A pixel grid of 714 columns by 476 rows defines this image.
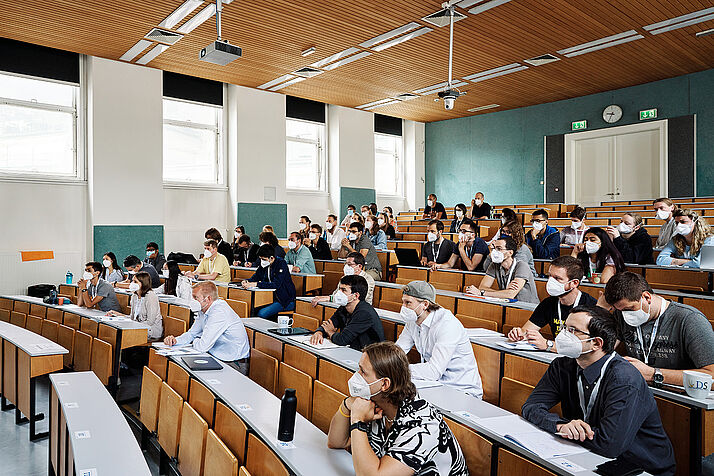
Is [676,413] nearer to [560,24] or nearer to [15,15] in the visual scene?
[560,24]

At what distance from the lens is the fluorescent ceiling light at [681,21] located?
7609mm

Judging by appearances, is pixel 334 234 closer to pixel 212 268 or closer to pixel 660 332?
pixel 212 268

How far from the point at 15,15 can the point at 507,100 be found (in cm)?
1013

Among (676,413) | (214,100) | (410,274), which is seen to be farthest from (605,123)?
(676,413)

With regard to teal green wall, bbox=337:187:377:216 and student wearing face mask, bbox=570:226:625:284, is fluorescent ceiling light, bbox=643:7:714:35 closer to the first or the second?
student wearing face mask, bbox=570:226:625:284

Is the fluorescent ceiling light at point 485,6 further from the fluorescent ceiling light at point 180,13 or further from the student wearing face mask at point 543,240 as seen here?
the fluorescent ceiling light at point 180,13

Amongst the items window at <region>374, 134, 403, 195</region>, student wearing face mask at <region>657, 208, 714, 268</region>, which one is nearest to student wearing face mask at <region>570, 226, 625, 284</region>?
student wearing face mask at <region>657, 208, 714, 268</region>

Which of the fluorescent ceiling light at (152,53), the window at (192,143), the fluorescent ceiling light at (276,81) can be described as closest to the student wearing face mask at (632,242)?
the fluorescent ceiling light at (276,81)

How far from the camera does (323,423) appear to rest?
9.55 ft

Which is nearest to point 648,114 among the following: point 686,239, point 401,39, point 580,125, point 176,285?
point 580,125

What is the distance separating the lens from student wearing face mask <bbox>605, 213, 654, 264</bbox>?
19.2 ft

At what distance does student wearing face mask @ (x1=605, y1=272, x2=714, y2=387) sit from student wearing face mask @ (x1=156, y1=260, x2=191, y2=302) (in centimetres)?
534

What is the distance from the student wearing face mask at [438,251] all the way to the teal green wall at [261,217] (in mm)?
5541

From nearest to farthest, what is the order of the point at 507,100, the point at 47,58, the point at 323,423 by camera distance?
1. the point at 323,423
2. the point at 47,58
3. the point at 507,100
